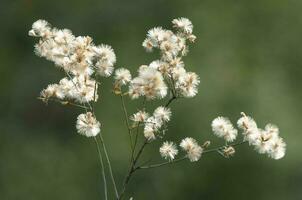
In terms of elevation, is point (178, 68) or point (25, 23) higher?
point (25, 23)

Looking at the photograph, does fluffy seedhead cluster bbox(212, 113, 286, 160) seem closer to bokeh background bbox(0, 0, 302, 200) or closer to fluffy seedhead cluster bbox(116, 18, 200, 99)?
fluffy seedhead cluster bbox(116, 18, 200, 99)

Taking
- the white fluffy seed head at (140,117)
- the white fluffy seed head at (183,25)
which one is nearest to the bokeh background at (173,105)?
the white fluffy seed head at (183,25)

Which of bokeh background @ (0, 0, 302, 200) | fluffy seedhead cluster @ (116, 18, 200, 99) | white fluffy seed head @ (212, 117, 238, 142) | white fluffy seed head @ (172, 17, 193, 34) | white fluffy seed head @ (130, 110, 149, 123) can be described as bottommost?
white fluffy seed head @ (212, 117, 238, 142)

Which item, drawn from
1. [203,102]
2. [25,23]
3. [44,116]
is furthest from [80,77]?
[25,23]

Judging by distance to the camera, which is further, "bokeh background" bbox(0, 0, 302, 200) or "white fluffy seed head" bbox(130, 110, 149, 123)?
"bokeh background" bbox(0, 0, 302, 200)

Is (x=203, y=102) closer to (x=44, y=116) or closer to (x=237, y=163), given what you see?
(x=237, y=163)

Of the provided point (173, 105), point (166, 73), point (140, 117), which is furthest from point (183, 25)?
point (173, 105)

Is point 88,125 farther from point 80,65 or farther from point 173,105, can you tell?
point 173,105

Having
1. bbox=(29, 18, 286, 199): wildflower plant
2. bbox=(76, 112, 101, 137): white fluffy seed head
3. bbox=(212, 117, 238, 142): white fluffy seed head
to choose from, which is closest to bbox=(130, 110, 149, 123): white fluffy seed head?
bbox=(29, 18, 286, 199): wildflower plant

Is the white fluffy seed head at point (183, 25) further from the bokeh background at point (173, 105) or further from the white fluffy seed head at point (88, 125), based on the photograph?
the bokeh background at point (173, 105)
